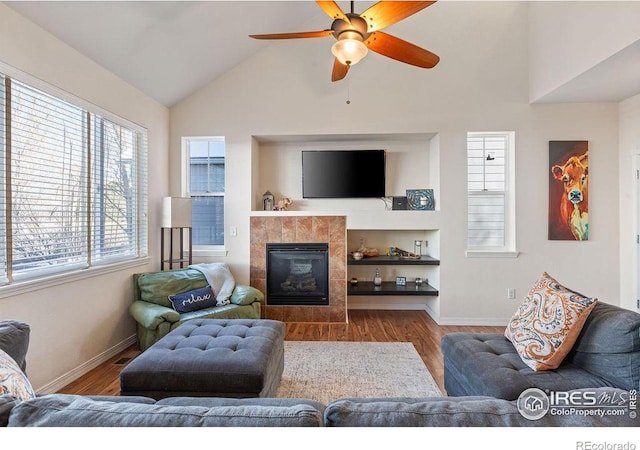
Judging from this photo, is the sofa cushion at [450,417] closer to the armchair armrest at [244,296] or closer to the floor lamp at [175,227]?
the armchair armrest at [244,296]

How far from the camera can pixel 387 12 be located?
1.91 metres

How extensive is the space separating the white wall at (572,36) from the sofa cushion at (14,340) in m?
4.42

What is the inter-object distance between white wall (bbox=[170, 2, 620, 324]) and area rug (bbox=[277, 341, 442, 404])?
4.15ft

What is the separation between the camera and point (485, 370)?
168cm

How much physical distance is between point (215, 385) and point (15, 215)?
1.81 meters

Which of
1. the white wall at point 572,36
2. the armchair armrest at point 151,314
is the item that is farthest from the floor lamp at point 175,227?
the white wall at point 572,36

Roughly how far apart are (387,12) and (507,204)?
3.11 m

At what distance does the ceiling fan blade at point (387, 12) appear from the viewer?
184 cm

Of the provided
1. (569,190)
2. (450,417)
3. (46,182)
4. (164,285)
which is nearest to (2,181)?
(46,182)

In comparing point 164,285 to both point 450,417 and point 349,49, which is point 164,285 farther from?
point 450,417

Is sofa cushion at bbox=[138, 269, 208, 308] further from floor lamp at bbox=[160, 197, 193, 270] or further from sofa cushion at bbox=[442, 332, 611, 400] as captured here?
sofa cushion at bbox=[442, 332, 611, 400]

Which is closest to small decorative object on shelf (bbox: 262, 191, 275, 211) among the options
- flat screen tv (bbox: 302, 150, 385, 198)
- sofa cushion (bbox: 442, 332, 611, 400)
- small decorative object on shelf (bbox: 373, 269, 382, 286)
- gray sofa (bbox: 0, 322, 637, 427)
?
flat screen tv (bbox: 302, 150, 385, 198)
